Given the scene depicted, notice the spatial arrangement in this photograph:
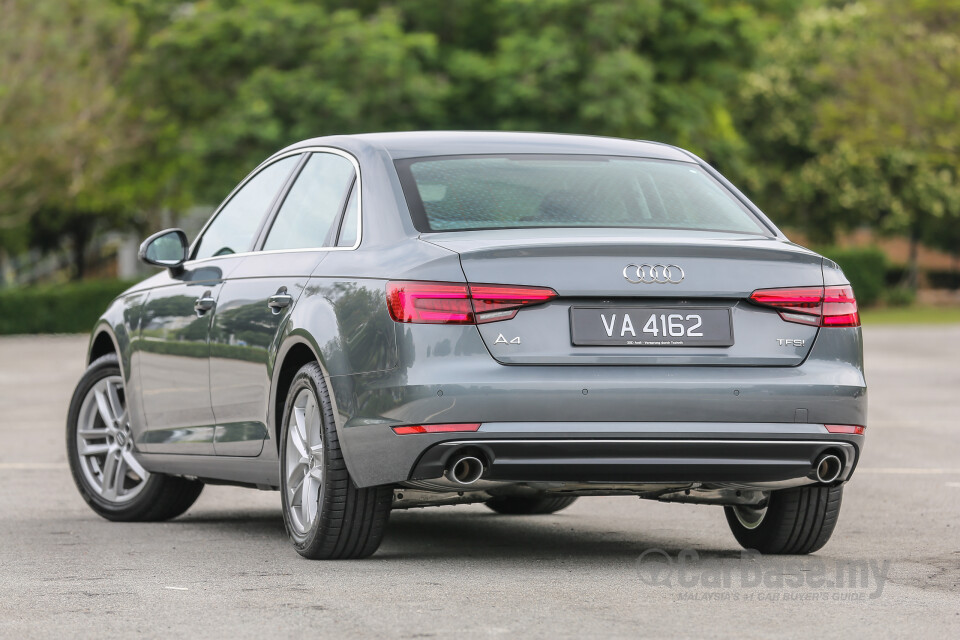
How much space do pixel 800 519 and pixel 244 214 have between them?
285 cm

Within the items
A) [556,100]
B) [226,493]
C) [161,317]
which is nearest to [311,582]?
[161,317]

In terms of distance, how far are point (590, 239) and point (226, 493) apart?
4.41 meters

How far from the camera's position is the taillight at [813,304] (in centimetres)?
643

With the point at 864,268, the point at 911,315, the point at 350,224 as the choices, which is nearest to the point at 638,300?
the point at 350,224

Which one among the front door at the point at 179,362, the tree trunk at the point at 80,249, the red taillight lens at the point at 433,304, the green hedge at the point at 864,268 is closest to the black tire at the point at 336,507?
the red taillight lens at the point at 433,304

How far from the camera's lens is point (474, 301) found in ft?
20.3

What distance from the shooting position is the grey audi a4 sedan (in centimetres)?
618

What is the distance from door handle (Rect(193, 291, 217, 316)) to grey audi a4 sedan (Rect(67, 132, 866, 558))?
0.37ft

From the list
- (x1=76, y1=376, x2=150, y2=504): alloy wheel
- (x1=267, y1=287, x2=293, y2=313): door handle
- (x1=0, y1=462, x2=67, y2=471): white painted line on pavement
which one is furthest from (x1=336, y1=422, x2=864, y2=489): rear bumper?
(x1=0, y1=462, x2=67, y2=471): white painted line on pavement

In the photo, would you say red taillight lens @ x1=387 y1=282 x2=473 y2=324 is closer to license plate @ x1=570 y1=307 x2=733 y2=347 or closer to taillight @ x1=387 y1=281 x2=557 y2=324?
taillight @ x1=387 y1=281 x2=557 y2=324

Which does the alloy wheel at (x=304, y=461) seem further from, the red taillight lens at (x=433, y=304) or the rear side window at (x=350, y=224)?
the red taillight lens at (x=433, y=304)

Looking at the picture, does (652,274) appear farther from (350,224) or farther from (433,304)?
(350,224)

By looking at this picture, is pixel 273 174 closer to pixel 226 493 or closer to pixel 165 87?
pixel 226 493

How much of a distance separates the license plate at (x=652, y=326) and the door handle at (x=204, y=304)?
2183 millimetres
